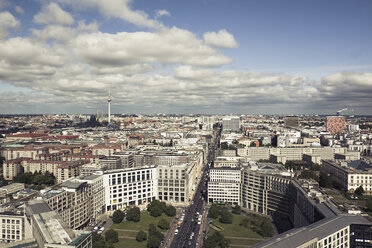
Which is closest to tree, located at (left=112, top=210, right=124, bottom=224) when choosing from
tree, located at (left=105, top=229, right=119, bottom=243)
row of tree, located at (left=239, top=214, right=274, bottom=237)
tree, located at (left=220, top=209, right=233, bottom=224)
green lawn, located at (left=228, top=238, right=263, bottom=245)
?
tree, located at (left=105, top=229, right=119, bottom=243)

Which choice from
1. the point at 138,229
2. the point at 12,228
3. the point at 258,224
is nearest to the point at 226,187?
the point at 258,224

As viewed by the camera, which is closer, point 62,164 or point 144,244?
point 144,244

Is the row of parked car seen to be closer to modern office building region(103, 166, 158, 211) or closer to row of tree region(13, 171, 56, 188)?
modern office building region(103, 166, 158, 211)

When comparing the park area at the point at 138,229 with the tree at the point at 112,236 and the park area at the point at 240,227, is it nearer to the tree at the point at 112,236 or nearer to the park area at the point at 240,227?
the tree at the point at 112,236

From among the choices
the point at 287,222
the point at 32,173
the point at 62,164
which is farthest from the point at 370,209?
the point at 32,173

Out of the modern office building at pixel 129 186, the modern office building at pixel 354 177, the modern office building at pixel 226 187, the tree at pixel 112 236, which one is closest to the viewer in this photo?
the tree at pixel 112 236

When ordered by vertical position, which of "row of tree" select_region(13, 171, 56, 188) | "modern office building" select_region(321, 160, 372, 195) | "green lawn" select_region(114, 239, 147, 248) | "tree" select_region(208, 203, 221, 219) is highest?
"modern office building" select_region(321, 160, 372, 195)

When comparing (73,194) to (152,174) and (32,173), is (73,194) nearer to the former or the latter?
(152,174)

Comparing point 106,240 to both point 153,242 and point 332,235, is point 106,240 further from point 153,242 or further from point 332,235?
point 332,235

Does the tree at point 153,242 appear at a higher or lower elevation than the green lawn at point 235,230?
higher

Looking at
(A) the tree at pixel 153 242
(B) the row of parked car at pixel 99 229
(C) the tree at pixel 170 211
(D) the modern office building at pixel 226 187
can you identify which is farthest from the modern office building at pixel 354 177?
(B) the row of parked car at pixel 99 229

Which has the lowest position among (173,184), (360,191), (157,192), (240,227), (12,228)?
(240,227)
